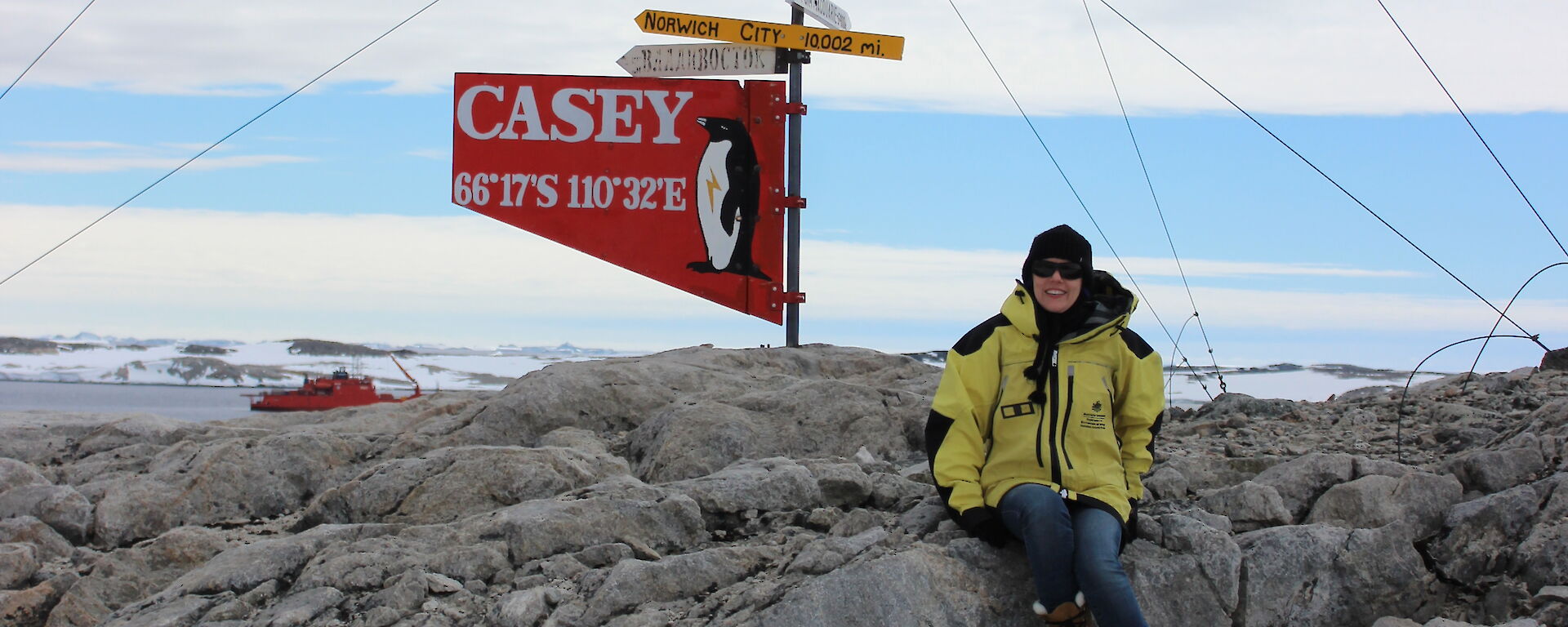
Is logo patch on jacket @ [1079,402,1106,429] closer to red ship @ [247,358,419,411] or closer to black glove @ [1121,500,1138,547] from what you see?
black glove @ [1121,500,1138,547]

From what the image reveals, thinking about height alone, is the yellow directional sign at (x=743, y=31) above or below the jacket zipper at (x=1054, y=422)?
above

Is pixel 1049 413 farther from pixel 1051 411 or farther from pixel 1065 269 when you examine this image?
pixel 1065 269

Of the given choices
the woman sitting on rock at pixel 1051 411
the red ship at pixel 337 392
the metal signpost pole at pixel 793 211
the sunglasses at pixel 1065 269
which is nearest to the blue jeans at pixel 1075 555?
the woman sitting on rock at pixel 1051 411

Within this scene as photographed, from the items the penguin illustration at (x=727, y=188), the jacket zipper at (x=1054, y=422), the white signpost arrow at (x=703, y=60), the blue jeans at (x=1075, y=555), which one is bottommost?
the blue jeans at (x=1075, y=555)

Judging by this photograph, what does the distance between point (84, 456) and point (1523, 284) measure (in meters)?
7.98

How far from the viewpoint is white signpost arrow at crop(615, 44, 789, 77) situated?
898cm

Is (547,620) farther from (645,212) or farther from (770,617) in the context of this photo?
(645,212)

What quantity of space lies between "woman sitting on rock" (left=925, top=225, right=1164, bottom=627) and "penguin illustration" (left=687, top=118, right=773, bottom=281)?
4878mm

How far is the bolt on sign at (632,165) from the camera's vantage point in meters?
9.02

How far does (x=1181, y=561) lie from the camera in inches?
172

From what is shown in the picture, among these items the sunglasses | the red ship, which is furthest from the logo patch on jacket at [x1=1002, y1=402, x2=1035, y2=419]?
the red ship

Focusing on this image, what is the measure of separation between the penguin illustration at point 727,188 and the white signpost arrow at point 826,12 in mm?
927

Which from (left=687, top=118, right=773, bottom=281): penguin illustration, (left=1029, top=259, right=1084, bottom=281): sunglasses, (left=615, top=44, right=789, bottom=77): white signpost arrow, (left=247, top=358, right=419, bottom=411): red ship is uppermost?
(left=615, top=44, right=789, bottom=77): white signpost arrow

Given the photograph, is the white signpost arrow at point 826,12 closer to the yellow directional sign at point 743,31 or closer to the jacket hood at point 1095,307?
the yellow directional sign at point 743,31
